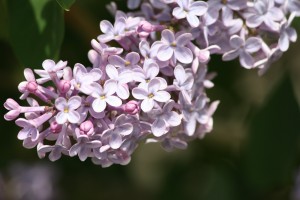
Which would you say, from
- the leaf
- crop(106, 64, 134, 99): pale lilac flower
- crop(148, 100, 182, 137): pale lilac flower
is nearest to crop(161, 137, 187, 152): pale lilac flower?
crop(148, 100, 182, 137): pale lilac flower

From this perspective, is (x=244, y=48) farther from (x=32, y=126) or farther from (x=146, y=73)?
(x=32, y=126)

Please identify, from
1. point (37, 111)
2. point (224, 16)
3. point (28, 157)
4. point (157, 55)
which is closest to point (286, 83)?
point (224, 16)

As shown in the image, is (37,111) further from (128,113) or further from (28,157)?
(28,157)

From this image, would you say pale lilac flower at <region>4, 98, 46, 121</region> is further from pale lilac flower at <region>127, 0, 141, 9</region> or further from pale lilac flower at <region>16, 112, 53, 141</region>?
pale lilac flower at <region>127, 0, 141, 9</region>

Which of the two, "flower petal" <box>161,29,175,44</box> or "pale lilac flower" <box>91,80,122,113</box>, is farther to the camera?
"flower petal" <box>161,29,175,44</box>

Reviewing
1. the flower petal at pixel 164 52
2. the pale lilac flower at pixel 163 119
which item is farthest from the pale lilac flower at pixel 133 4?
the pale lilac flower at pixel 163 119

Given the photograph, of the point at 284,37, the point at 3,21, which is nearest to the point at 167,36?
the point at 284,37
